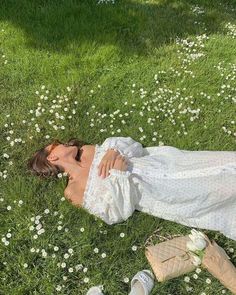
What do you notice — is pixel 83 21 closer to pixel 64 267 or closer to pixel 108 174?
pixel 108 174

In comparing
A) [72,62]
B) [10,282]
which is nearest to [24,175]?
[10,282]

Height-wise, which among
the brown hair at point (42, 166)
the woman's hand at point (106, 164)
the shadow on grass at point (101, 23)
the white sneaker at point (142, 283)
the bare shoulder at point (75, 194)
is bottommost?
the white sneaker at point (142, 283)

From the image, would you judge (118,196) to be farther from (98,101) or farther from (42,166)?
(98,101)

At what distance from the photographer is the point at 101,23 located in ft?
30.5

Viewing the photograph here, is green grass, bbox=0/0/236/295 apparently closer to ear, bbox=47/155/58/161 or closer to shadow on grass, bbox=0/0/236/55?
shadow on grass, bbox=0/0/236/55

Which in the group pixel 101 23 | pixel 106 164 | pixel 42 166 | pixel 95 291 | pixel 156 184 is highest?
pixel 101 23

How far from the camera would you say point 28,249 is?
19.1 ft

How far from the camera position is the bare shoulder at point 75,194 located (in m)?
6.10

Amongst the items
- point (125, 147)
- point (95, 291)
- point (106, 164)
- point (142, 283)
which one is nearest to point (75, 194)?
point (106, 164)

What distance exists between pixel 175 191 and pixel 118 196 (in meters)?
0.71

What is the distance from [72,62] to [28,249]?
12.5 feet

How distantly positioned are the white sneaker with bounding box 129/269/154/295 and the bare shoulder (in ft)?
3.90

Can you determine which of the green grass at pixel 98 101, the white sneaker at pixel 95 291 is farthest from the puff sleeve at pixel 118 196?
the white sneaker at pixel 95 291

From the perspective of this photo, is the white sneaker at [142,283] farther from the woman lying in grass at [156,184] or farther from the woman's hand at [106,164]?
the woman's hand at [106,164]
